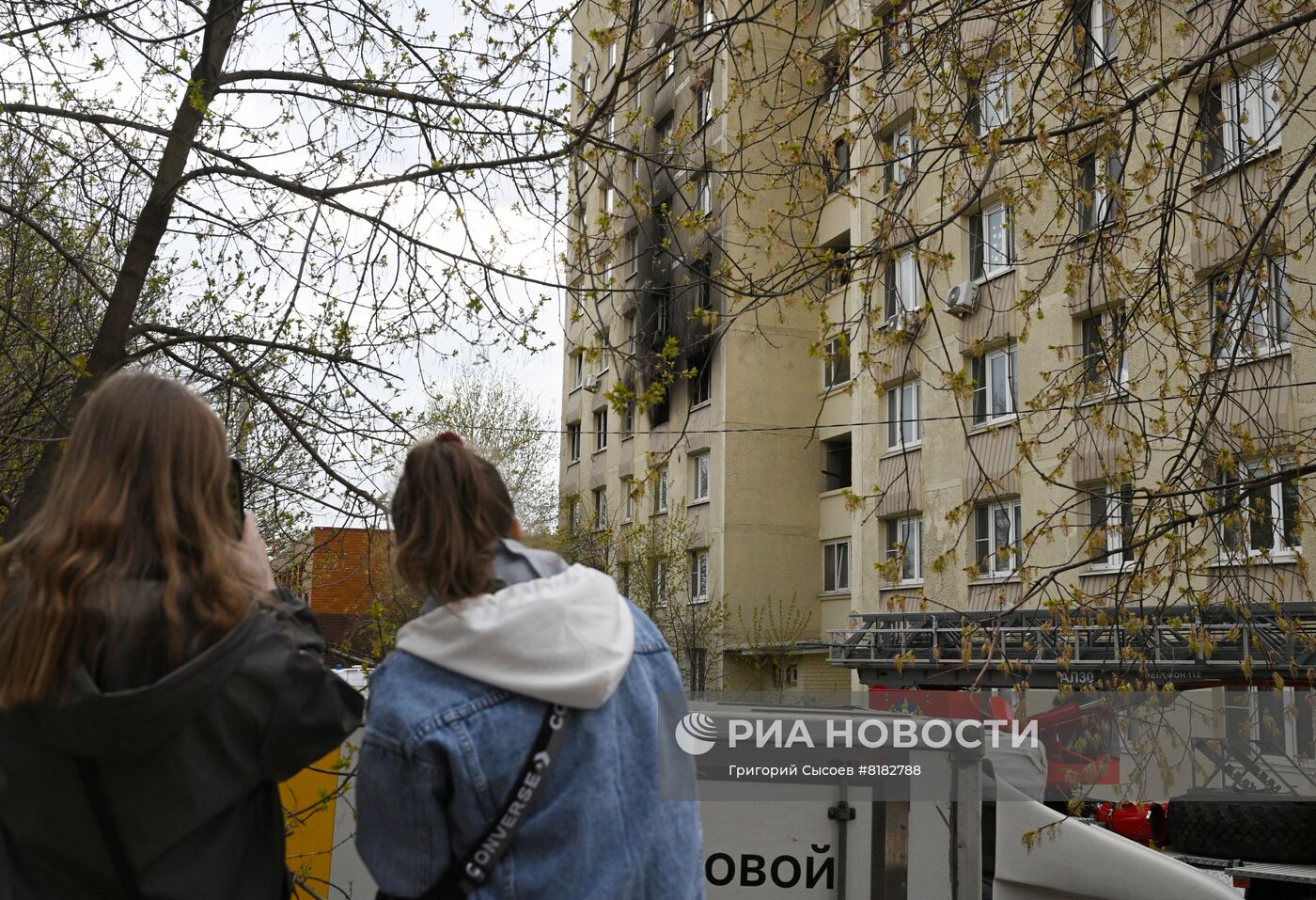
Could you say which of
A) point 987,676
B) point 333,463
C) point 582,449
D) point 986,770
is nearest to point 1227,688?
point 987,676

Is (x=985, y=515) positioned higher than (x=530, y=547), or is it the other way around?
(x=985, y=515)

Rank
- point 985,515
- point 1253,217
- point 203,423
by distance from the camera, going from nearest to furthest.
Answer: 1. point 203,423
2. point 1253,217
3. point 985,515

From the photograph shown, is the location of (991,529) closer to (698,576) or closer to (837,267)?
(698,576)

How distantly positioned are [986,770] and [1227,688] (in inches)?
391

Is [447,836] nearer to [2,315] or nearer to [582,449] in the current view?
[2,315]

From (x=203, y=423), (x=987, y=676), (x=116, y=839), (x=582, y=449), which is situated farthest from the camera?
(x=582, y=449)

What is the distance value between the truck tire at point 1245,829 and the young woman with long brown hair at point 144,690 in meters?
8.43

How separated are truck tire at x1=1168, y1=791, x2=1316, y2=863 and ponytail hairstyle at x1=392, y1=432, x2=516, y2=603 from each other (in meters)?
8.21

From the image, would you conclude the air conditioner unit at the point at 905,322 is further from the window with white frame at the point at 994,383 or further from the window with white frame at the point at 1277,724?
the window with white frame at the point at 994,383

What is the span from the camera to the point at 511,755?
224cm

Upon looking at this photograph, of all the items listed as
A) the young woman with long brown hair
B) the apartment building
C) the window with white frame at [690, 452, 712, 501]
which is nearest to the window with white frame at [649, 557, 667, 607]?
the window with white frame at [690, 452, 712, 501]

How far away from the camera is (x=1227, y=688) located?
1421 cm

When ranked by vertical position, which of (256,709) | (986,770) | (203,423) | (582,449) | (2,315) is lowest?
(986,770)

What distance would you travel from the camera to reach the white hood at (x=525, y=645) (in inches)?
88.7
